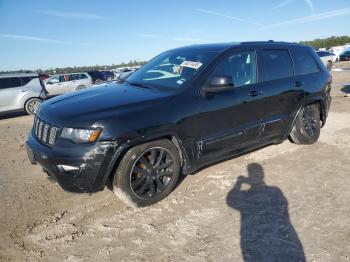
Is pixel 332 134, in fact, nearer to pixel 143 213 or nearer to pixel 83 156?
pixel 143 213

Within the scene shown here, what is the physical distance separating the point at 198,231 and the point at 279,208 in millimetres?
988

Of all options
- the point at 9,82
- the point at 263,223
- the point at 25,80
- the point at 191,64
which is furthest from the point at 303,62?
the point at 9,82

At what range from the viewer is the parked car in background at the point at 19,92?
40.8 feet

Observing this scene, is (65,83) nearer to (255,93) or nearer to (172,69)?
(172,69)

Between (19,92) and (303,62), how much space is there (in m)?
10.9

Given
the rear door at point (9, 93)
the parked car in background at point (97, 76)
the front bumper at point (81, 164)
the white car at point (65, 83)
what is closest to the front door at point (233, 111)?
the front bumper at point (81, 164)

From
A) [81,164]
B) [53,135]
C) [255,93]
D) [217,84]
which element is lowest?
[81,164]

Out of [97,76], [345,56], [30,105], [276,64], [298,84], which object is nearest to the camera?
[276,64]

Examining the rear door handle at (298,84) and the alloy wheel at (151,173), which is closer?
the alloy wheel at (151,173)

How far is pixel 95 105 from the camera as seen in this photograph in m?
3.49

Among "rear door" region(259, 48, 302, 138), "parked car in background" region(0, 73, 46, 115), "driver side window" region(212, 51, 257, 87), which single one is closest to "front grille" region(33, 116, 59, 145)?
"driver side window" region(212, 51, 257, 87)

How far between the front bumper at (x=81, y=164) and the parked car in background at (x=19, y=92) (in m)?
10.1

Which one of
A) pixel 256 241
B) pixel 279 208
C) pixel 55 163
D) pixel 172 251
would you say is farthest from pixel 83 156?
pixel 279 208

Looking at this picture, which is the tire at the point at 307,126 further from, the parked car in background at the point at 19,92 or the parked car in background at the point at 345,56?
the parked car in background at the point at 345,56
